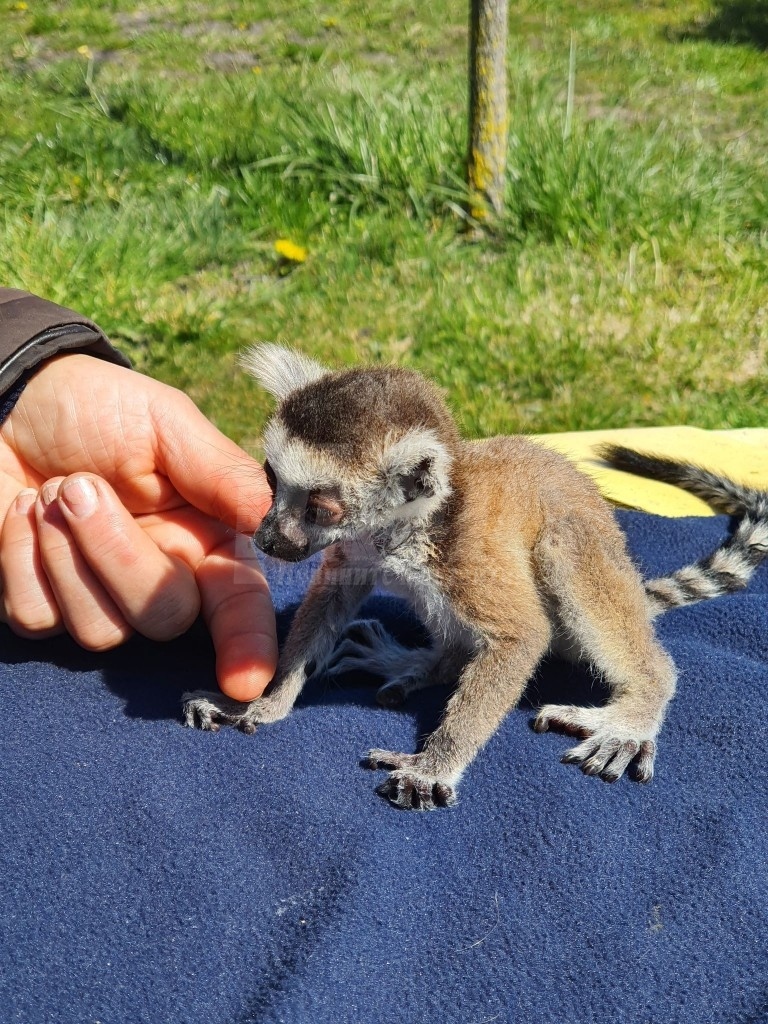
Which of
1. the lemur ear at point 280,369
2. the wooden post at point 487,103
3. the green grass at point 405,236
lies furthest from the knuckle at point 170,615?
the wooden post at point 487,103

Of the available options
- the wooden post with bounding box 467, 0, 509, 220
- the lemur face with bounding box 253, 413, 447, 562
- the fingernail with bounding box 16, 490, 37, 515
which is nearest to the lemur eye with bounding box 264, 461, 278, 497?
the lemur face with bounding box 253, 413, 447, 562

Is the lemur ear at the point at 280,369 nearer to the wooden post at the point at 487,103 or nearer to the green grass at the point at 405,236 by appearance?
the green grass at the point at 405,236


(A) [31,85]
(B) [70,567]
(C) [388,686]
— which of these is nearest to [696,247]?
(C) [388,686]

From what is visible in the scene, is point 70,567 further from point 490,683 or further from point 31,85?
point 31,85

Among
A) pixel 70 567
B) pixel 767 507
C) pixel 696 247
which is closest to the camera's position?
pixel 70 567

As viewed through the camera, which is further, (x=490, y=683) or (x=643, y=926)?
(x=490, y=683)

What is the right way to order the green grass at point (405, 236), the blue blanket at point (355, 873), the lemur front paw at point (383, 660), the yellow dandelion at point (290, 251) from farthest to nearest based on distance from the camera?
the yellow dandelion at point (290, 251) → the green grass at point (405, 236) → the lemur front paw at point (383, 660) → the blue blanket at point (355, 873)

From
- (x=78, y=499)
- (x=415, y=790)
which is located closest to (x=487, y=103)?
(x=78, y=499)
